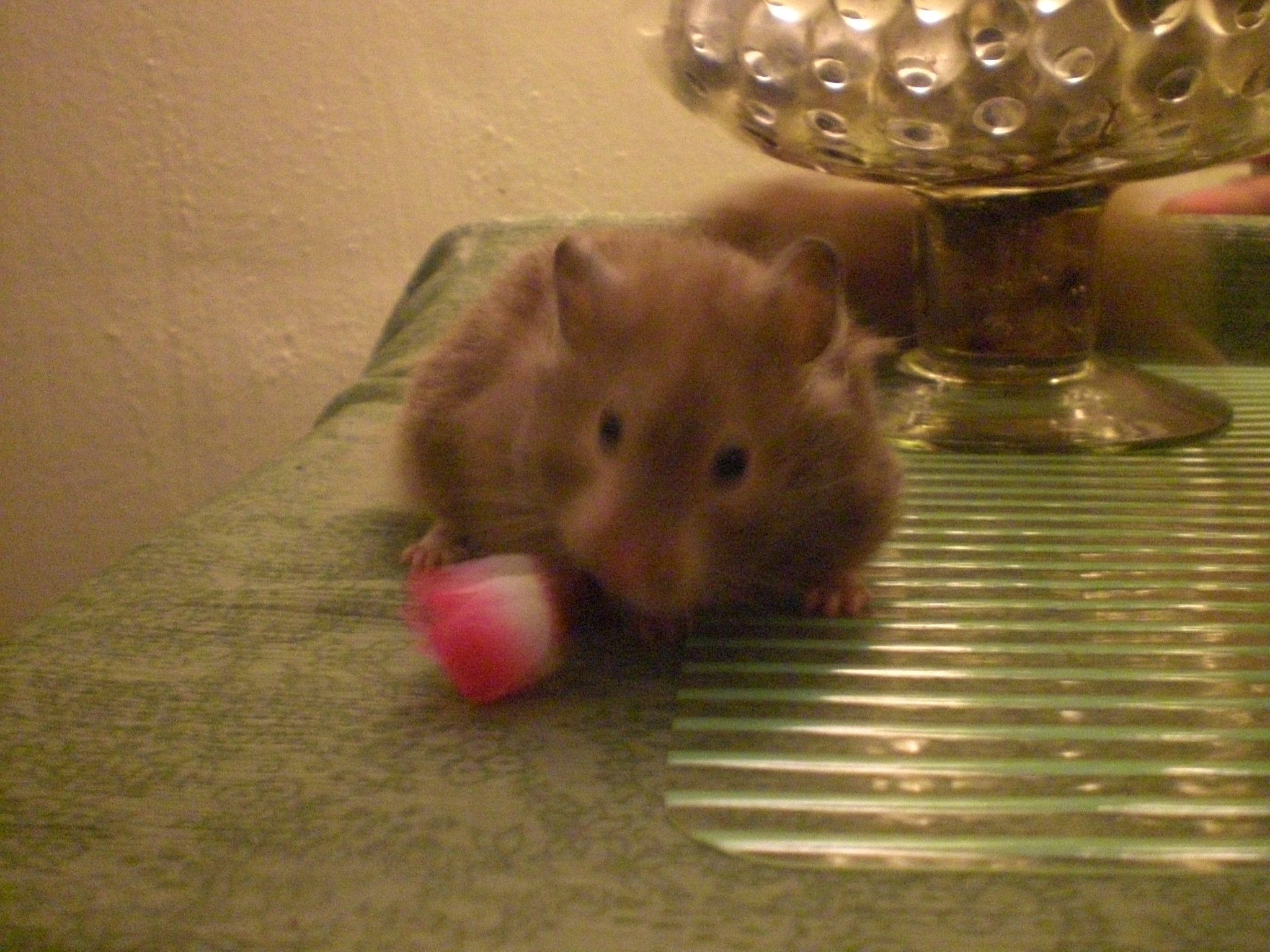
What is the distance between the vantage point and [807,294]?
1.07m

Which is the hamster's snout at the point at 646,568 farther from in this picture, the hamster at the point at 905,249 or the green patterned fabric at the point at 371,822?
the hamster at the point at 905,249

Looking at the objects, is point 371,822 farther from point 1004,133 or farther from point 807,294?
point 1004,133

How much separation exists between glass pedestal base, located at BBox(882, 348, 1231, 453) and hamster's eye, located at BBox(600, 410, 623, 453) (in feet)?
2.09

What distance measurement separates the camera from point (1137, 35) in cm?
123

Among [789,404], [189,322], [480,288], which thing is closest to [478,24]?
[480,288]

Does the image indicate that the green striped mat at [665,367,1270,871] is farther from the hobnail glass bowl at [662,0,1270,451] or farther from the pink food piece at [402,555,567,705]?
the hobnail glass bowl at [662,0,1270,451]

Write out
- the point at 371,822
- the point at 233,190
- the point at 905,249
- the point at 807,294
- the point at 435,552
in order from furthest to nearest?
1. the point at 233,190
2. the point at 905,249
3. the point at 435,552
4. the point at 807,294
5. the point at 371,822

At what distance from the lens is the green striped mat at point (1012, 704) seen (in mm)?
687

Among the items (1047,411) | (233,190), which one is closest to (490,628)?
(1047,411)

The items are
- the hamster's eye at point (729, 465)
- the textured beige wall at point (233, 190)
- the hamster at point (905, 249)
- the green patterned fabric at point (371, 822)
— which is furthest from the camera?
the textured beige wall at point (233, 190)

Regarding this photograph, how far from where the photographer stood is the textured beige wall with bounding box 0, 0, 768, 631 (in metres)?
2.44

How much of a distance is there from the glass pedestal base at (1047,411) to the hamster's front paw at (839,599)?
511mm

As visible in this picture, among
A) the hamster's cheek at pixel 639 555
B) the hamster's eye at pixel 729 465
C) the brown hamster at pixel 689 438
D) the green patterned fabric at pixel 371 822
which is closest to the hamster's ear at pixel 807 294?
the brown hamster at pixel 689 438

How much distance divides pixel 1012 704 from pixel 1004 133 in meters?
0.73
